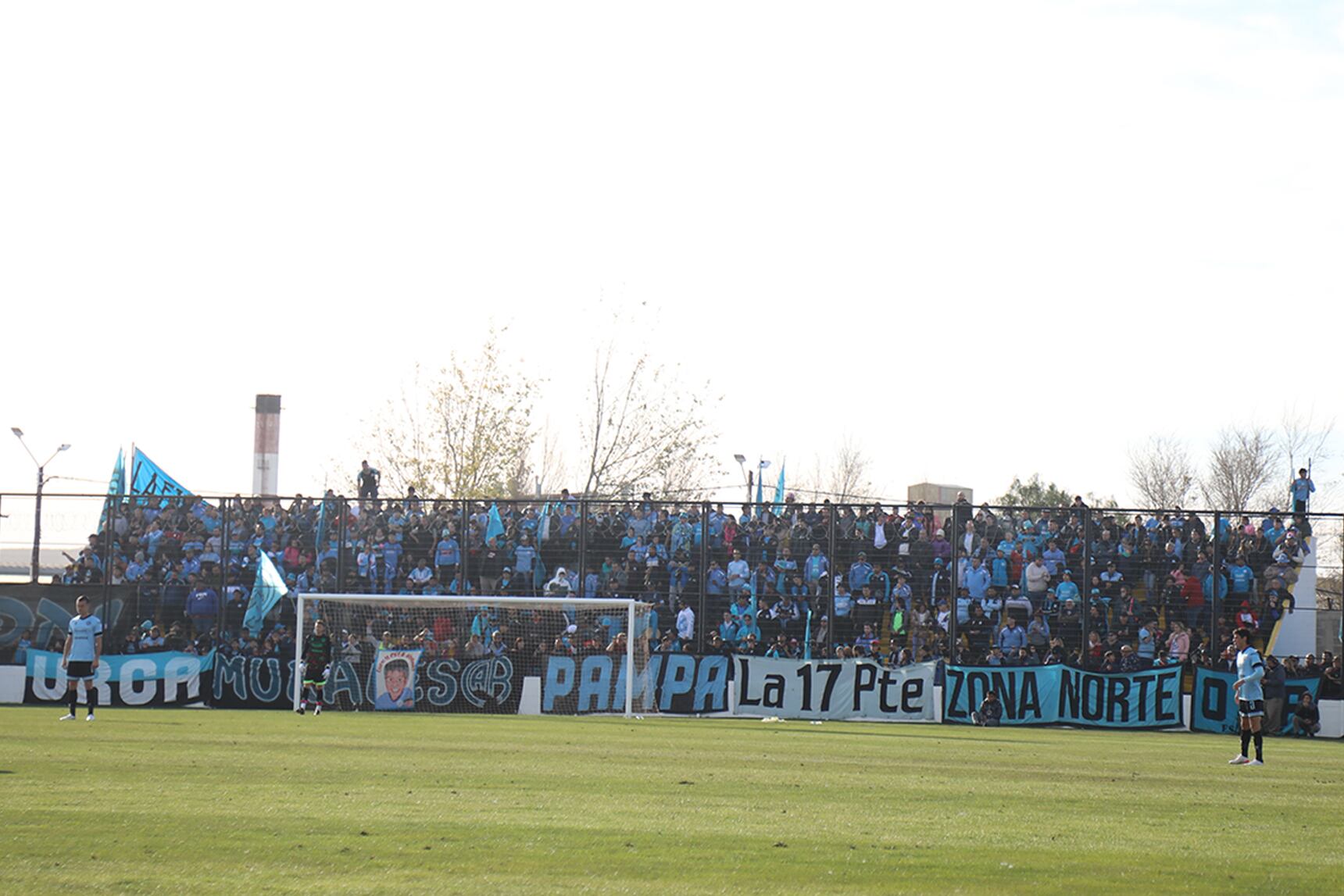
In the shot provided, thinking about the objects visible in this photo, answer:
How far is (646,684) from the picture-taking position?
32.4 meters

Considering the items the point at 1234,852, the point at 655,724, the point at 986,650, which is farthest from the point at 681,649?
the point at 1234,852

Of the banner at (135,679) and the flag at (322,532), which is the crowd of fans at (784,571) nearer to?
the flag at (322,532)

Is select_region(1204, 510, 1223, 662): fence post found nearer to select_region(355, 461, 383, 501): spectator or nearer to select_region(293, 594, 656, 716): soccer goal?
select_region(293, 594, 656, 716): soccer goal

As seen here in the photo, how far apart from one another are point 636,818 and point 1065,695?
21706mm

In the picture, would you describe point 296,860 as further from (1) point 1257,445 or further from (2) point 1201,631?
(1) point 1257,445

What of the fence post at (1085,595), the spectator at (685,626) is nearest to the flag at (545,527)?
the spectator at (685,626)

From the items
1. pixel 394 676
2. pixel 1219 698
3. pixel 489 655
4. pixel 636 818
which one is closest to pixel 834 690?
pixel 489 655

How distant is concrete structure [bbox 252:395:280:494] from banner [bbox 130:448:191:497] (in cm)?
2082

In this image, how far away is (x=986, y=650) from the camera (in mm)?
32312

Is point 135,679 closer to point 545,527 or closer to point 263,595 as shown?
point 263,595

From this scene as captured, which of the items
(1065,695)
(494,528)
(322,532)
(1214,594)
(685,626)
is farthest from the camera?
(322,532)

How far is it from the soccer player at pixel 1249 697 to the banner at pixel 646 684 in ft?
43.2

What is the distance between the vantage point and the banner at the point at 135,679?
32.5 metres

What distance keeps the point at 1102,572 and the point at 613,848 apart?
24462 mm
